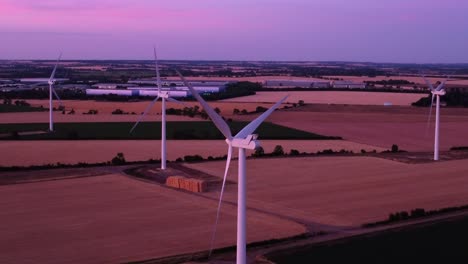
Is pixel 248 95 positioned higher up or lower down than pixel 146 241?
higher up

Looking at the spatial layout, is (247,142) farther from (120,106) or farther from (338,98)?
(338,98)

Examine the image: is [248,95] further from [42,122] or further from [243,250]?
[243,250]

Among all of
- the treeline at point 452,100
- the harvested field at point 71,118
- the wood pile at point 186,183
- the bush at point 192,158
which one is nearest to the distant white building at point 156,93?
the harvested field at point 71,118

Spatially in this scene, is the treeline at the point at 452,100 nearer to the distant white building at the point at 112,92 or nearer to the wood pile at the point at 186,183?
the distant white building at the point at 112,92

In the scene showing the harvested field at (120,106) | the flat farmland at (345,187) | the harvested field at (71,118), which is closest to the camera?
the flat farmland at (345,187)

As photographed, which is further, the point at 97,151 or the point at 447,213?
the point at 97,151

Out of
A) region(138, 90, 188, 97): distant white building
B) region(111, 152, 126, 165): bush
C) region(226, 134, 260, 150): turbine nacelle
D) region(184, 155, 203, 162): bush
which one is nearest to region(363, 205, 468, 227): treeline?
region(226, 134, 260, 150): turbine nacelle

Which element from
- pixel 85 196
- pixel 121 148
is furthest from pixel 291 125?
pixel 85 196
